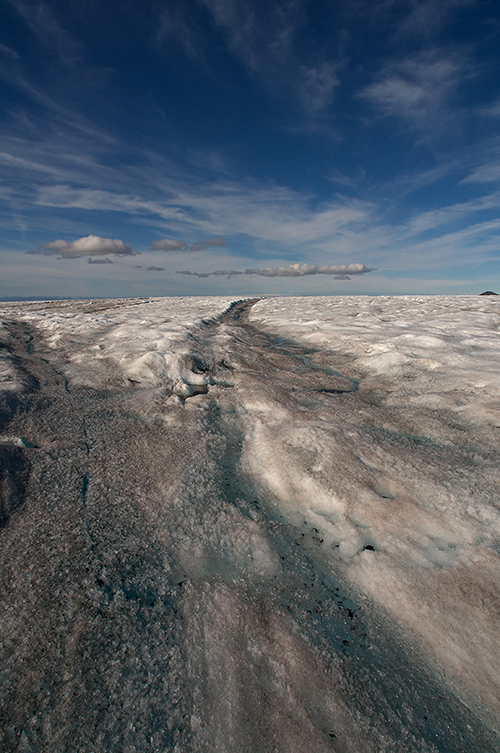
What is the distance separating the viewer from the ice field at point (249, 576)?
2.18 m

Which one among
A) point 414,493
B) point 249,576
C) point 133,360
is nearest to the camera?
point 249,576

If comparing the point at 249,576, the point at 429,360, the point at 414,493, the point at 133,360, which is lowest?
the point at 249,576

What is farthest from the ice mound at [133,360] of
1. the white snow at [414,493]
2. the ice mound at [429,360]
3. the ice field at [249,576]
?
the ice mound at [429,360]

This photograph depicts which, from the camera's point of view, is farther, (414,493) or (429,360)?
(429,360)

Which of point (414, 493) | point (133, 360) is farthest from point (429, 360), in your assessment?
point (133, 360)

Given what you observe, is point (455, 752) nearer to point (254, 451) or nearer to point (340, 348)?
point (254, 451)

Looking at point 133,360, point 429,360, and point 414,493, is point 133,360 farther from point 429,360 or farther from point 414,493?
point 429,360

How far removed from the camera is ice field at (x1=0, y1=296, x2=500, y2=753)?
7.16 ft

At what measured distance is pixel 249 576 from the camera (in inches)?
124

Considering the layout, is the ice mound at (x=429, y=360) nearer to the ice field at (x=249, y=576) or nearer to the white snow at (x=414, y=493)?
the white snow at (x=414, y=493)

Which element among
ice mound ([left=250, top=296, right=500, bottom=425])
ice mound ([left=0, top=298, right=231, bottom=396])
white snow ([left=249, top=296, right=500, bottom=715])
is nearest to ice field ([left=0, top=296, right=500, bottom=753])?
white snow ([left=249, top=296, right=500, bottom=715])

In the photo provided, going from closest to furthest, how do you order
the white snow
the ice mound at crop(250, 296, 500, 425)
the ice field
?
the ice field
the white snow
the ice mound at crop(250, 296, 500, 425)

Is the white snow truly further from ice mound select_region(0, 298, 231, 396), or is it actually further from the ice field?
ice mound select_region(0, 298, 231, 396)

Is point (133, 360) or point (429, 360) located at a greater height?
point (429, 360)
